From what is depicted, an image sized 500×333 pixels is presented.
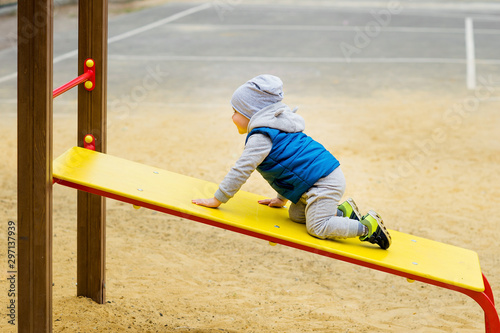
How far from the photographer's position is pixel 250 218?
3.17 metres

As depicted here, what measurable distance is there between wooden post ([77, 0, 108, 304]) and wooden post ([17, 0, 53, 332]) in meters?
0.75

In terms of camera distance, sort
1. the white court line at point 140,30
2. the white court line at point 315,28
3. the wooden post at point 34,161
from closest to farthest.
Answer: the wooden post at point 34,161 → the white court line at point 140,30 → the white court line at point 315,28

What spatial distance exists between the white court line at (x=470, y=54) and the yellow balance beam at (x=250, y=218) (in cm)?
691

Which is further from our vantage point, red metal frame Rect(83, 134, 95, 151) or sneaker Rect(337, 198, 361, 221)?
red metal frame Rect(83, 134, 95, 151)

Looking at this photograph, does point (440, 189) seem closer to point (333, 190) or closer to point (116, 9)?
point (333, 190)

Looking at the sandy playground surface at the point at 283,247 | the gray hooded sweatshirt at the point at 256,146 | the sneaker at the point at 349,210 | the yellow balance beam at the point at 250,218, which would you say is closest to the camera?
the yellow balance beam at the point at 250,218

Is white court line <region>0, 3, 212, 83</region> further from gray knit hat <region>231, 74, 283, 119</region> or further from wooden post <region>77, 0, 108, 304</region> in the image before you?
gray knit hat <region>231, 74, 283, 119</region>

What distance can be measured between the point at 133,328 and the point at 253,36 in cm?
1062

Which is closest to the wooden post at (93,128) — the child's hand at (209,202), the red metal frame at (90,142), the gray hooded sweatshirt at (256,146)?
the red metal frame at (90,142)

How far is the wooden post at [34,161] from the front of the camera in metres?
2.62

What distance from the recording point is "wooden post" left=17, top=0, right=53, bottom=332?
2625 millimetres

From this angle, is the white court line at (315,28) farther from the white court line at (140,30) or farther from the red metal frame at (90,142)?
the red metal frame at (90,142)

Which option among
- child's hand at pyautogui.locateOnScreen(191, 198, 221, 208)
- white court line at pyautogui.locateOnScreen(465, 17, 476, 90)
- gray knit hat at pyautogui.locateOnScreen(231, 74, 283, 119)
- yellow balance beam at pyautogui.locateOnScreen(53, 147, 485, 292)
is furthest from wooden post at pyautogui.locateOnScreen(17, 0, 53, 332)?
white court line at pyautogui.locateOnScreen(465, 17, 476, 90)


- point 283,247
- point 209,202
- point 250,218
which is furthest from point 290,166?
point 283,247
